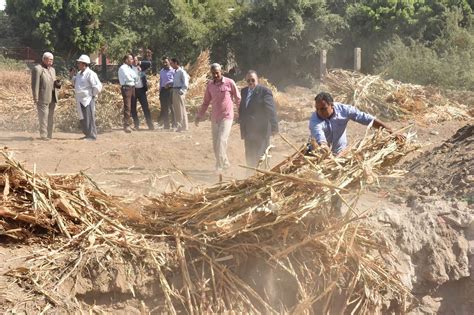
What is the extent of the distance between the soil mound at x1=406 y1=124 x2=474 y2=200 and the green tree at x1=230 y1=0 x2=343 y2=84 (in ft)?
54.9

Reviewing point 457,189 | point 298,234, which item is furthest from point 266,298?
point 457,189

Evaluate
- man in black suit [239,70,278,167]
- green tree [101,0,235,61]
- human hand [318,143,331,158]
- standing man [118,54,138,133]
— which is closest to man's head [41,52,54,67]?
standing man [118,54,138,133]

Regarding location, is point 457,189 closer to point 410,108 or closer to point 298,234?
point 298,234

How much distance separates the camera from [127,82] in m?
12.7

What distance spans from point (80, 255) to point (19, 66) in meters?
22.3

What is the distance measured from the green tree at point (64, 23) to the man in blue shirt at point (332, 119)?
2500cm

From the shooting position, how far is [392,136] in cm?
491

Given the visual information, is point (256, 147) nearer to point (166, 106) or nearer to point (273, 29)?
point (166, 106)

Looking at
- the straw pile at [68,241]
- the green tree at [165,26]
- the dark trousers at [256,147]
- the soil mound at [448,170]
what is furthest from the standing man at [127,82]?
the green tree at [165,26]

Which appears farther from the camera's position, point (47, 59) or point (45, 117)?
point (45, 117)

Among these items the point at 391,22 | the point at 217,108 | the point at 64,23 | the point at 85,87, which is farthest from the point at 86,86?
the point at 64,23

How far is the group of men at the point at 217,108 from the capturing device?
18.5 ft

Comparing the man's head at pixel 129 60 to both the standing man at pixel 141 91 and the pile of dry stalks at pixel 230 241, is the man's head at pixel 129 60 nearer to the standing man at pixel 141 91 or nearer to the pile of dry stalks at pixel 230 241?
the standing man at pixel 141 91

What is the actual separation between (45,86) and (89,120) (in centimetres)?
99
